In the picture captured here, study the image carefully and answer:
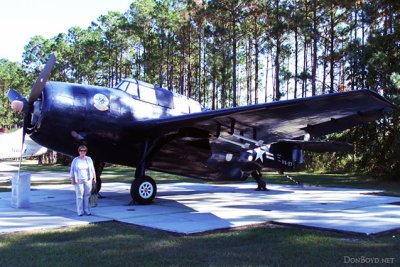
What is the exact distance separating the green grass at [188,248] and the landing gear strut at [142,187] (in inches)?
128

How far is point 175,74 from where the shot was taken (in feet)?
166

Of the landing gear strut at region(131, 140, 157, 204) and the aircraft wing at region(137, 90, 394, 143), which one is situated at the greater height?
the aircraft wing at region(137, 90, 394, 143)

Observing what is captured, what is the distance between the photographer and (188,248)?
6.27 m

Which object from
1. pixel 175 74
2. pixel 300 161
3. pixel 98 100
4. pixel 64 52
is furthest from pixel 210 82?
pixel 98 100

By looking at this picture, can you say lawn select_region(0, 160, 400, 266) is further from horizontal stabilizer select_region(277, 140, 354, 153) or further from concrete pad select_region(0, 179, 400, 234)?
horizontal stabilizer select_region(277, 140, 354, 153)

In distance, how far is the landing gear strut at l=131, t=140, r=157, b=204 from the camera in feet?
36.3

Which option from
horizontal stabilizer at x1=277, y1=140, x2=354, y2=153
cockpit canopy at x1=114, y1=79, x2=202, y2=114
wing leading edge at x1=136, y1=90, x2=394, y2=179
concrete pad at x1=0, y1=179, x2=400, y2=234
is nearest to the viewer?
concrete pad at x1=0, y1=179, x2=400, y2=234

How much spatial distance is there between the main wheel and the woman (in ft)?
5.82

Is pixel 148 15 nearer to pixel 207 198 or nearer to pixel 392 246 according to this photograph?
pixel 207 198

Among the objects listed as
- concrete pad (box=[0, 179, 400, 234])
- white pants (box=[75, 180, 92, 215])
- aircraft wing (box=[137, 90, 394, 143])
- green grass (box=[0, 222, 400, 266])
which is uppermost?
aircraft wing (box=[137, 90, 394, 143])

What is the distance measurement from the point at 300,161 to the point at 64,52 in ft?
148

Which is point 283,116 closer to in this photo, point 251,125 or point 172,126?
point 251,125

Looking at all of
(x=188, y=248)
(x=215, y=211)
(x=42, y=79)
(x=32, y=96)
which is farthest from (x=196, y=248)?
(x=32, y=96)

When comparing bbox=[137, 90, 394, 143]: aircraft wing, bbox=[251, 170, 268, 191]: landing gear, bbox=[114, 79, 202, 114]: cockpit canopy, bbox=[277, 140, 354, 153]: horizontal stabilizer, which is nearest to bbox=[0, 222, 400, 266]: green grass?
bbox=[137, 90, 394, 143]: aircraft wing
